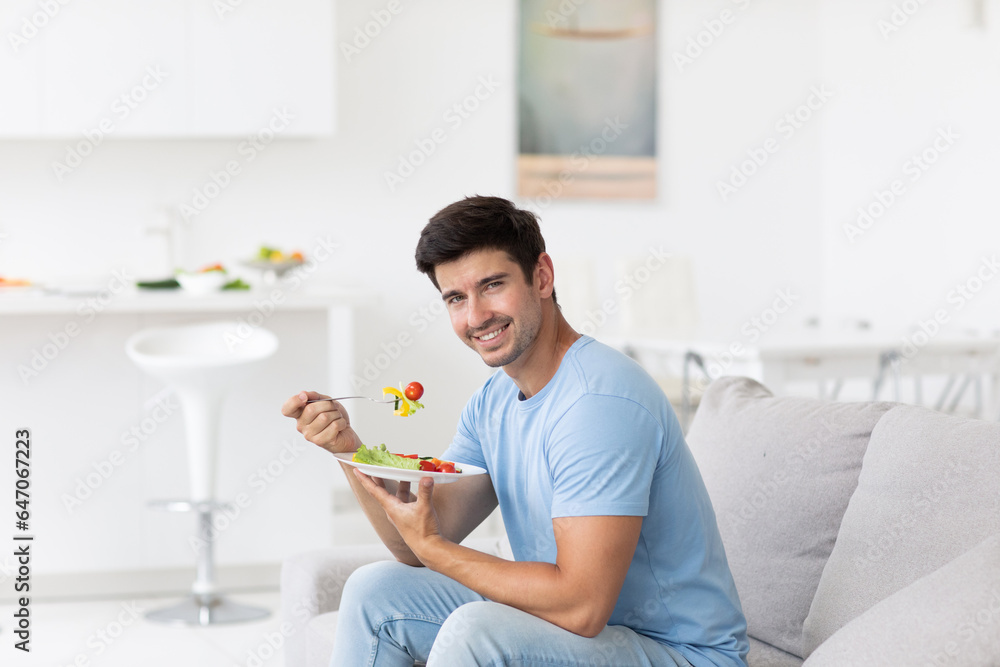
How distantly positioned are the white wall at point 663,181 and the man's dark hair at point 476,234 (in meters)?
2.74

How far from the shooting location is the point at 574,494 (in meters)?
1.38

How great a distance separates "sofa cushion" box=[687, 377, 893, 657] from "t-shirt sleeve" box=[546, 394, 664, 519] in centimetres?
42

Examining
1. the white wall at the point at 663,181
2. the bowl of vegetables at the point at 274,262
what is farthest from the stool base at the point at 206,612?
the white wall at the point at 663,181

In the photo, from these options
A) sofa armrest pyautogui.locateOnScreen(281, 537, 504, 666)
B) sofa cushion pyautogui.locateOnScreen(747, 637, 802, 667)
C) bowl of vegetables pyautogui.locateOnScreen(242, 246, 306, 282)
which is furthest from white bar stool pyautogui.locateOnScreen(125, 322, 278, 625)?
sofa cushion pyautogui.locateOnScreen(747, 637, 802, 667)

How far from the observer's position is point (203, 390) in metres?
Answer: 3.15

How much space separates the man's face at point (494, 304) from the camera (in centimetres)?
152

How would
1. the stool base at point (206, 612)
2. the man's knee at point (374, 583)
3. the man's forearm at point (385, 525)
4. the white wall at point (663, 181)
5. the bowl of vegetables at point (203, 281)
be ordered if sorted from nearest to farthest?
the man's knee at point (374, 583) < the man's forearm at point (385, 525) < the stool base at point (206, 612) < the bowl of vegetables at point (203, 281) < the white wall at point (663, 181)

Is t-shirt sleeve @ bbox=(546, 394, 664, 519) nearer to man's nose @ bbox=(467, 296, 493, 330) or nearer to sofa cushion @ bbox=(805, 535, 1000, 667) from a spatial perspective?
man's nose @ bbox=(467, 296, 493, 330)

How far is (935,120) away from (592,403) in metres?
4.47

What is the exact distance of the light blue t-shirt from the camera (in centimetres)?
138

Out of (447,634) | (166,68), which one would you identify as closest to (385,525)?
(447,634)

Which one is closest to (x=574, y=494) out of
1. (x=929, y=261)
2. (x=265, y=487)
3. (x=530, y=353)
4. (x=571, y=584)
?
(x=571, y=584)

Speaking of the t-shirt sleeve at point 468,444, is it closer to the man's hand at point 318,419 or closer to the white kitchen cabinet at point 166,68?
the man's hand at point 318,419

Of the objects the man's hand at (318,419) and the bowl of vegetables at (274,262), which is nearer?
the man's hand at (318,419)
